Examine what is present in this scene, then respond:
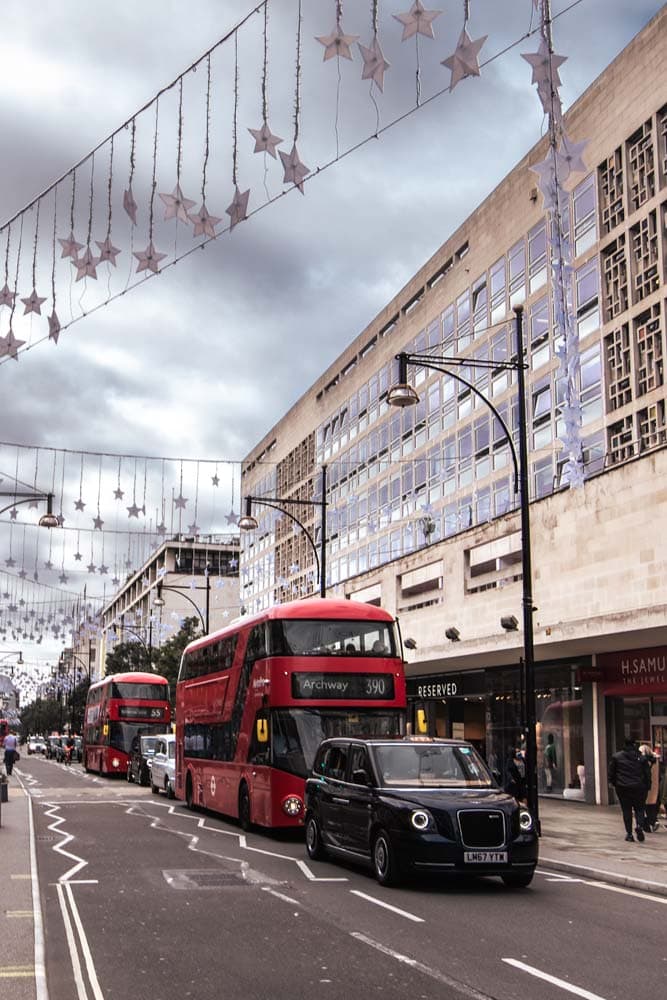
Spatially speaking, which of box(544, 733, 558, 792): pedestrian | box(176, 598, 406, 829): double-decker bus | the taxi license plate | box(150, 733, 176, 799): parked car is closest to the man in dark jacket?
box(176, 598, 406, 829): double-decker bus

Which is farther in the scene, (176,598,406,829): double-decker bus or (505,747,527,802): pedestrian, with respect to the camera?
(505,747,527,802): pedestrian

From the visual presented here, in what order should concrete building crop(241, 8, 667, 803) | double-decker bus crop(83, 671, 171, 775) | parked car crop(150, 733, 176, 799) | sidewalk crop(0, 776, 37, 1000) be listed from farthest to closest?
double-decker bus crop(83, 671, 171, 775) < parked car crop(150, 733, 176, 799) < concrete building crop(241, 8, 667, 803) < sidewalk crop(0, 776, 37, 1000)

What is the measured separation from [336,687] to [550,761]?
13.2 m

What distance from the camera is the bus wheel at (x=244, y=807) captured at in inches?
829

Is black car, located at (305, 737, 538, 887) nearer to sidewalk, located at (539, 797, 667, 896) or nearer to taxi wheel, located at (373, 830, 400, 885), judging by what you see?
taxi wheel, located at (373, 830, 400, 885)

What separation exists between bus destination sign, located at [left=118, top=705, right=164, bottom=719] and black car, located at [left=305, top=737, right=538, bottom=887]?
95.0 ft

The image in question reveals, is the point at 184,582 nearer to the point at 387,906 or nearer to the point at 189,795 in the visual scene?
the point at 189,795

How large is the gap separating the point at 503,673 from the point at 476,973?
25.1 meters

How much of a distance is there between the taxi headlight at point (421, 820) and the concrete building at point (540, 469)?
8810 mm

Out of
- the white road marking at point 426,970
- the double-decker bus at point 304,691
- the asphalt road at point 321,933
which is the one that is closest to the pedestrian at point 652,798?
the double-decker bus at point 304,691

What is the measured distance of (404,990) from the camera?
25.3 ft

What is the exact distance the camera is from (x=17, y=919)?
32.7 ft

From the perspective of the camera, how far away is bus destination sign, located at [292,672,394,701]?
750 inches

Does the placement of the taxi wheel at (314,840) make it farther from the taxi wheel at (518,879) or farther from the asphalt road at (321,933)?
the taxi wheel at (518,879)
